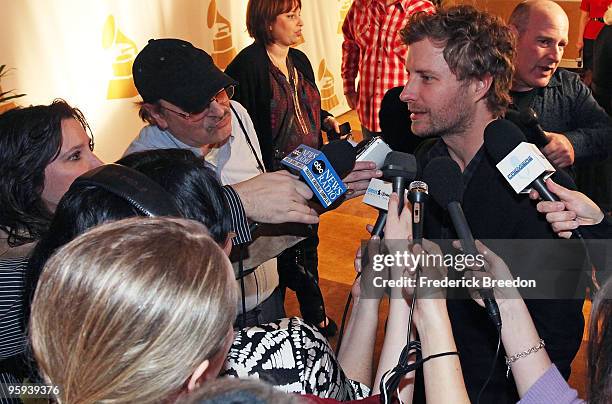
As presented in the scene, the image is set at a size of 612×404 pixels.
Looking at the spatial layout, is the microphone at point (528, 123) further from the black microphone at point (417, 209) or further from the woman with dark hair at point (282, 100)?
the woman with dark hair at point (282, 100)

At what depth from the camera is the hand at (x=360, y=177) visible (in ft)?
6.31

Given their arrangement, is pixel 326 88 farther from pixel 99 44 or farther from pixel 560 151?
pixel 560 151

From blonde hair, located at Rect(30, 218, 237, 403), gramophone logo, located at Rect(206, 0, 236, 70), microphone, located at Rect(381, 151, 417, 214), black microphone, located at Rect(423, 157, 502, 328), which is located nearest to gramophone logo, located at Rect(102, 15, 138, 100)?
gramophone logo, located at Rect(206, 0, 236, 70)

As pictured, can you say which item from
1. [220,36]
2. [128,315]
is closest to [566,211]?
[128,315]

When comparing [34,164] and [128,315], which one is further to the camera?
[34,164]

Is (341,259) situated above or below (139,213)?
below

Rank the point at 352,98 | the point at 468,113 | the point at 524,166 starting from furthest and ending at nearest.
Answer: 1. the point at 352,98
2. the point at 468,113
3. the point at 524,166

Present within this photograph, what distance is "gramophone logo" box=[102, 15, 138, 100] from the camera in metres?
4.34

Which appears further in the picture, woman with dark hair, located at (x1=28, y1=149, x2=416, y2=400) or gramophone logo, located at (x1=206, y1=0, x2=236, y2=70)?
gramophone logo, located at (x1=206, y1=0, x2=236, y2=70)

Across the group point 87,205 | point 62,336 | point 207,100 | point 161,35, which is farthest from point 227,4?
point 62,336

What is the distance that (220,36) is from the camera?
537 centimetres

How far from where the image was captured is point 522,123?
7.95 ft

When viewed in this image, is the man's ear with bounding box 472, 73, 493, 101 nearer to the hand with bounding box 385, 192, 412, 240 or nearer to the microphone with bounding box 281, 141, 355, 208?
the microphone with bounding box 281, 141, 355, 208

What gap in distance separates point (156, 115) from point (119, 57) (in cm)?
228
